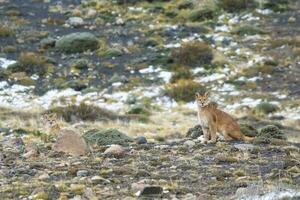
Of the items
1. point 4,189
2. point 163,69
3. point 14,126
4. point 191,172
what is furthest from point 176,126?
point 4,189

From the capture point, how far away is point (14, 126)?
21109 millimetres

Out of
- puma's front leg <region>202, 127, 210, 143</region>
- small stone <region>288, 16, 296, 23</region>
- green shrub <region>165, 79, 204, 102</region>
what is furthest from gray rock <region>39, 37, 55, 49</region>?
puma's front leg <region>202, 127, 210, 143</region>

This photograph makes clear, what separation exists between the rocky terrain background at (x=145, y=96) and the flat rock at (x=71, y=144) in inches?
0.8

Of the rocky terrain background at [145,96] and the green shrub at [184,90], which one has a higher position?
the rocky terrain background at [145,96]

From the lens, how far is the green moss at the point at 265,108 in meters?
26.6

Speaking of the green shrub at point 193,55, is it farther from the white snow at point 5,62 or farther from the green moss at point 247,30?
the white snow at point 5,62

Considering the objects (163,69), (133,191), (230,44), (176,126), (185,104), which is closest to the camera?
(133,191)

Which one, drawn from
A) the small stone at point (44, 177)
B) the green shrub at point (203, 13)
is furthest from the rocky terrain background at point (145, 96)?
the green shrub at point (203, 13)

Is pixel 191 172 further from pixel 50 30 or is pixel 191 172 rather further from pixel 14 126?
pixel 50 30

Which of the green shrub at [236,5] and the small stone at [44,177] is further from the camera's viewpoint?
the green shrub at [236,5]

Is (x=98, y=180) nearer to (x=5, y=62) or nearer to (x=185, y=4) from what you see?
(x=5, y=62)

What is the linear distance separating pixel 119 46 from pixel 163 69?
4.69m

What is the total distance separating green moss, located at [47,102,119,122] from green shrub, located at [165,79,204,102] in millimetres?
5001

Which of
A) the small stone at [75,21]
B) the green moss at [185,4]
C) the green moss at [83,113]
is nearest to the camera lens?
the green moss at [83,113]
